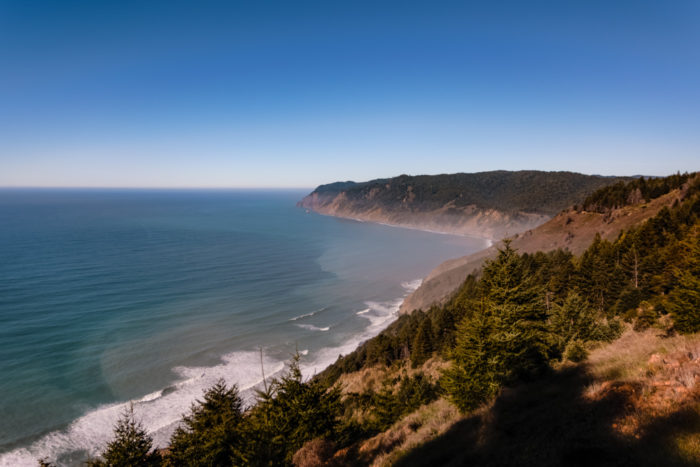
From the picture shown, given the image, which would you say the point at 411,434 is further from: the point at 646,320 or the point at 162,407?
the point at 162,407

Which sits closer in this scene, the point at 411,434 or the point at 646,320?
the point at 411,434

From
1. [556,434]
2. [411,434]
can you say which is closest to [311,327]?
[411,434]

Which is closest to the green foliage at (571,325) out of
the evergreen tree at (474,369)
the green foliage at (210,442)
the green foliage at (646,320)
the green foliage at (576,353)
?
the green foliage at (576,353)

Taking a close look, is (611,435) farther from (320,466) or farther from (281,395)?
(281,395)

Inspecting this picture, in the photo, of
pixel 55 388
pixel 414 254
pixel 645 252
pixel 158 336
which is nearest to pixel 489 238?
pixel 414 254

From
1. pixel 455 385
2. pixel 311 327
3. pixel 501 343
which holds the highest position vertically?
pixel 501 343

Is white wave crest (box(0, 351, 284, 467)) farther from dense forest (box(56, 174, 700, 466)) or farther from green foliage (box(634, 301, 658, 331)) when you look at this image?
green foliage (box(634, 301, 658, 331))
